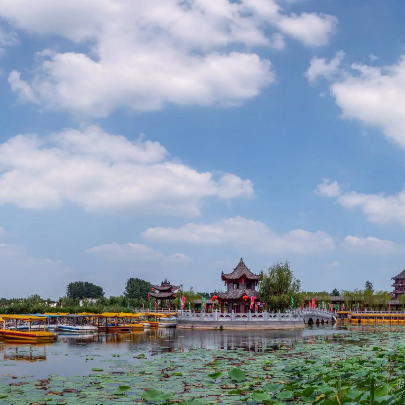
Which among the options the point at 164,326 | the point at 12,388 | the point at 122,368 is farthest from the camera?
the point at 164,326

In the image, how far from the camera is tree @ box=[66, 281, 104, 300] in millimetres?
125188

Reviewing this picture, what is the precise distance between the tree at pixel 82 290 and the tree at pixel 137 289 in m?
22.0

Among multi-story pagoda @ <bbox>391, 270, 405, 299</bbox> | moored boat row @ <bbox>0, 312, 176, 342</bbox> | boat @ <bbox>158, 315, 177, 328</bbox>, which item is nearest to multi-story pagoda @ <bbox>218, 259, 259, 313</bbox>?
boat @ <bbox>158, 315, 177, 328</bbox>

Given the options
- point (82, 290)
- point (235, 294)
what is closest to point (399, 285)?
point (235, 294)

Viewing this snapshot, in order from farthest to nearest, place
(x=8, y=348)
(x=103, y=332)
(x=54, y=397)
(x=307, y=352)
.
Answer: (x=103, y=332), (x=8, y=348), (x=307, y=352), (x=54, y=397)

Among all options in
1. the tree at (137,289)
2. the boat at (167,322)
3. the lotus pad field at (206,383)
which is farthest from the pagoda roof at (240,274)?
the tree at (137,289)

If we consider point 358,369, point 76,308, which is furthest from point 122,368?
point 76,308

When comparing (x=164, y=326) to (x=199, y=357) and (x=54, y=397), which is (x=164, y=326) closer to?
(x=199, y=357)

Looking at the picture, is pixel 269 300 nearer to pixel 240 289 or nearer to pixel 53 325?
pixel 240 289

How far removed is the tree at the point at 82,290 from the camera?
411ft

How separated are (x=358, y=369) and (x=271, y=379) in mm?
2396

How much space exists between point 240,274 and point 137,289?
5645cm

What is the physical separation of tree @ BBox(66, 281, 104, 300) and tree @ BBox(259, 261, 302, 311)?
265 feet

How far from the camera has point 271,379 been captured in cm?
1300
